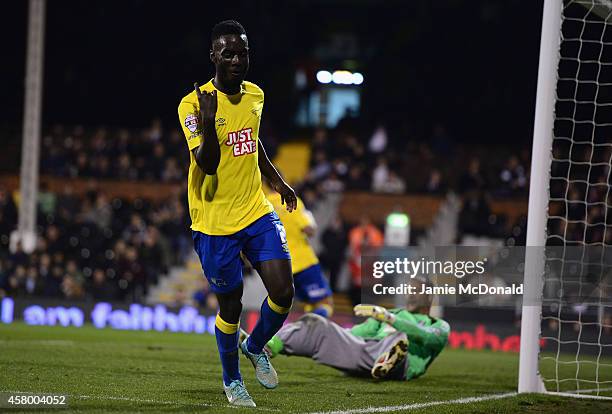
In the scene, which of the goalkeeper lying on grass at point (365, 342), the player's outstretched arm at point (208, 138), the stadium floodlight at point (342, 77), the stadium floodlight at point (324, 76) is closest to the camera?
the player's outstretched arm at point (208, 138)

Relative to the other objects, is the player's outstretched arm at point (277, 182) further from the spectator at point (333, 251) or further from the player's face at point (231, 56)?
the spectator at point (333, 251)

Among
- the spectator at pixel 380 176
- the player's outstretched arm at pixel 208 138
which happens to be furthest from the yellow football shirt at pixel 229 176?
the spectator at pixel 380 176

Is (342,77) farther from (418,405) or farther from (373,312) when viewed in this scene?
(418,405)

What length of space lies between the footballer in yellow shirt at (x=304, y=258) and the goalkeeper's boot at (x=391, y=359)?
3.09 m

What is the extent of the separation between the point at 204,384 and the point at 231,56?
2761mm

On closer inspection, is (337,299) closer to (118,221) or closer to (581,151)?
(118,221)

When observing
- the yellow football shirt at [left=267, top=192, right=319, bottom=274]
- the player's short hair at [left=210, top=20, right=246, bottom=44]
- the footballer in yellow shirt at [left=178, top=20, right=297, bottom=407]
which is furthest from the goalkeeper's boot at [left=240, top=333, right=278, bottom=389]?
the yellow football shirt at [left=267, top=192, right=319, bottom=274]

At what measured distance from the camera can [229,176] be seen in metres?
6.88

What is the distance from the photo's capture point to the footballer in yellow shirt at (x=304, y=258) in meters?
12.2

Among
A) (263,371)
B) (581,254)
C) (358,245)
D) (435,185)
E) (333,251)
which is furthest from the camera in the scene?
(435,185)

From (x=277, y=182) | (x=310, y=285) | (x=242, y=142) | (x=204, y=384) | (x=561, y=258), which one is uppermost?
(x=242, y=142)

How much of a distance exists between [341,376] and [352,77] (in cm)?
2524

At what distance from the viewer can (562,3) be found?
8.67m
